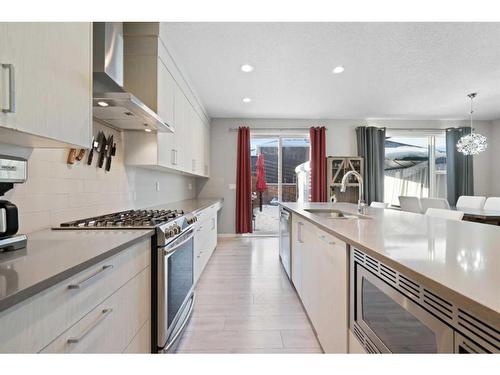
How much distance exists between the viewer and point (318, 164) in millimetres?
5668

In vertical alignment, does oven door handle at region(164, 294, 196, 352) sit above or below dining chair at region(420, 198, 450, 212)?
below

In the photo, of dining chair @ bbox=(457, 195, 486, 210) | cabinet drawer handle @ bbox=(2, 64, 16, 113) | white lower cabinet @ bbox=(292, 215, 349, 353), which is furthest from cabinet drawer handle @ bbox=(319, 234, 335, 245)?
dining chair @ bbox=(457, 195, 486, 210)

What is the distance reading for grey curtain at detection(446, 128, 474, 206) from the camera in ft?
18.7

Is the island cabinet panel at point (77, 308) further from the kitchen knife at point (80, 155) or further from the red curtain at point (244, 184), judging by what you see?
the red curtain at point (244, 184)

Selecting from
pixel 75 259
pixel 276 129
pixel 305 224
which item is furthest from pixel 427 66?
pixel 75 259

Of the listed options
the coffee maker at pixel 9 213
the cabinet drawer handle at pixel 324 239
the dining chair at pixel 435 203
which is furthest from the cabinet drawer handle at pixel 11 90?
the dining chair at pixel 435 203

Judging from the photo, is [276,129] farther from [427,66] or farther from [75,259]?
[75,259]

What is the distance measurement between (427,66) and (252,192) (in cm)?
378

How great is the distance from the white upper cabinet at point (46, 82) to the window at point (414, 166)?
6070 mm

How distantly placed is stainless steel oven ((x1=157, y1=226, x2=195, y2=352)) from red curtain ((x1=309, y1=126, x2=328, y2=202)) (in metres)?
3.87

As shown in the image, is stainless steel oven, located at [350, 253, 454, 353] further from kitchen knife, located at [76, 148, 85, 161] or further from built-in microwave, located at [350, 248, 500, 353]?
kitchen knife, located at [76, 148, 85, 161]

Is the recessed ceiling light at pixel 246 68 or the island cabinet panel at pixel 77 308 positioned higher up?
the recessed ceiling light at pixel 246 68

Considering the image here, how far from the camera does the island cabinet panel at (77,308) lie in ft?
2.25
